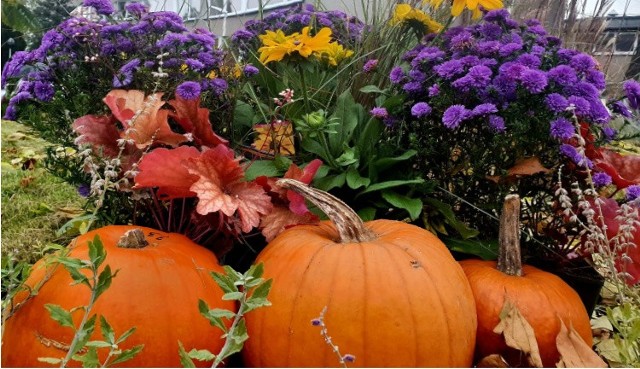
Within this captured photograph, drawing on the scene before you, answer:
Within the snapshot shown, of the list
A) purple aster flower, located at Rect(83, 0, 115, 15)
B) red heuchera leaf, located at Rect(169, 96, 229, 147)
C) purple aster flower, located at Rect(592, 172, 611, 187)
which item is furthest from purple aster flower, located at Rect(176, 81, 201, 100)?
purple aster flower, located at Rect(592, 172, 611, 187)

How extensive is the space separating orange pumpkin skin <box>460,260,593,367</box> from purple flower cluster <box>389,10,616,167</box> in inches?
13.7

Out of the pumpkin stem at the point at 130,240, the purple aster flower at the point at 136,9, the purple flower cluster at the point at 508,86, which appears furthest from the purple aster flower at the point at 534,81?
the purple aster flower at the point at 136,9

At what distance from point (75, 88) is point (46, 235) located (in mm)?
825

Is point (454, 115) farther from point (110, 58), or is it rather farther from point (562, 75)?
point (110, 58)

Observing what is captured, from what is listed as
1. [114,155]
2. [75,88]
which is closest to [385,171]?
[114,155]

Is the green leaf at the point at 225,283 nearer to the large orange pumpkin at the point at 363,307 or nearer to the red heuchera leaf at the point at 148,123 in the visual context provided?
the large orange pumpkin at the point at 363,307

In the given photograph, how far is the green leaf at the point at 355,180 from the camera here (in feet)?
5.76

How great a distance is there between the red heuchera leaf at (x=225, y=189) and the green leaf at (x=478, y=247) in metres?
0.61

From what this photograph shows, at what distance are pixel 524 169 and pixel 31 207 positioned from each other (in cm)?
238

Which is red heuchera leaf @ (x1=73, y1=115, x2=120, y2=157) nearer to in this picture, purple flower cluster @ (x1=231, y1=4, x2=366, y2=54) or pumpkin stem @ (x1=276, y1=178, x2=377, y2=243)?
pumpkin stem @ (x1=276, y1=178, x2=377, y2=243)

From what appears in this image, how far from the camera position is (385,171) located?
76.5 inches

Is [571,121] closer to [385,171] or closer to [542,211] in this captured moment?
[542,211]

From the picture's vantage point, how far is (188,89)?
1659mm

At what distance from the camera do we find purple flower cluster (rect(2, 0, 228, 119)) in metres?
1.80
